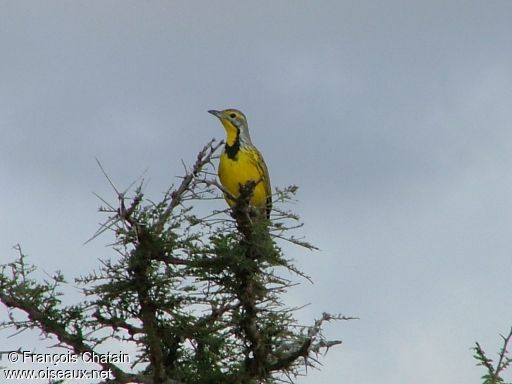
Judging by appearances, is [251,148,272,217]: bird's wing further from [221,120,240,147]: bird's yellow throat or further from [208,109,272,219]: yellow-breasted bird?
[221,120,240,147]: bird's yellow throat

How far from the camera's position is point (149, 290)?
7.82m

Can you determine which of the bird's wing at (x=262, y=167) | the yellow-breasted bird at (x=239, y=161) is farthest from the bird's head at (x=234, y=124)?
the bird's wing at (x=262, y=167)

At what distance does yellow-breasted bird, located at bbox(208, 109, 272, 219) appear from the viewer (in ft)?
40.7

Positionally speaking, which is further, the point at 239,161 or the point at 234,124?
the point at 234,124

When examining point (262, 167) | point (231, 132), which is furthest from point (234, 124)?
point (262, 167)

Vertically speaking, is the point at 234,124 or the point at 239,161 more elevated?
the point at 234,124

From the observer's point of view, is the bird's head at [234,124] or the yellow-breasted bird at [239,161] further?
the bird's head at [234,124]

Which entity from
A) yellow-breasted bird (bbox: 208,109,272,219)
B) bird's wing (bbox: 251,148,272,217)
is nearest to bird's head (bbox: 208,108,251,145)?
yellow-breasted bird (bbox: 208,109,272,219)

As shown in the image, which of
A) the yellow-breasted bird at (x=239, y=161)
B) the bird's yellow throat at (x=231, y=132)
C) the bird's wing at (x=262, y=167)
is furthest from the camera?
the bird's yellow throat at (x=231, y=132)

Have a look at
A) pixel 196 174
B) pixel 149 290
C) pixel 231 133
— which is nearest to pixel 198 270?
pixel 149 290

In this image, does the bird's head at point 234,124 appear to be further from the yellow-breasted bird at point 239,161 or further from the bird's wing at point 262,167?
the bird's wing at point 262,167

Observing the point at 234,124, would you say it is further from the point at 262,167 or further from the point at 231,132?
the point at 262,167

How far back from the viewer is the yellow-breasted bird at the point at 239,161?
40.7 feet

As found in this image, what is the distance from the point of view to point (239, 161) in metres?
12.6
